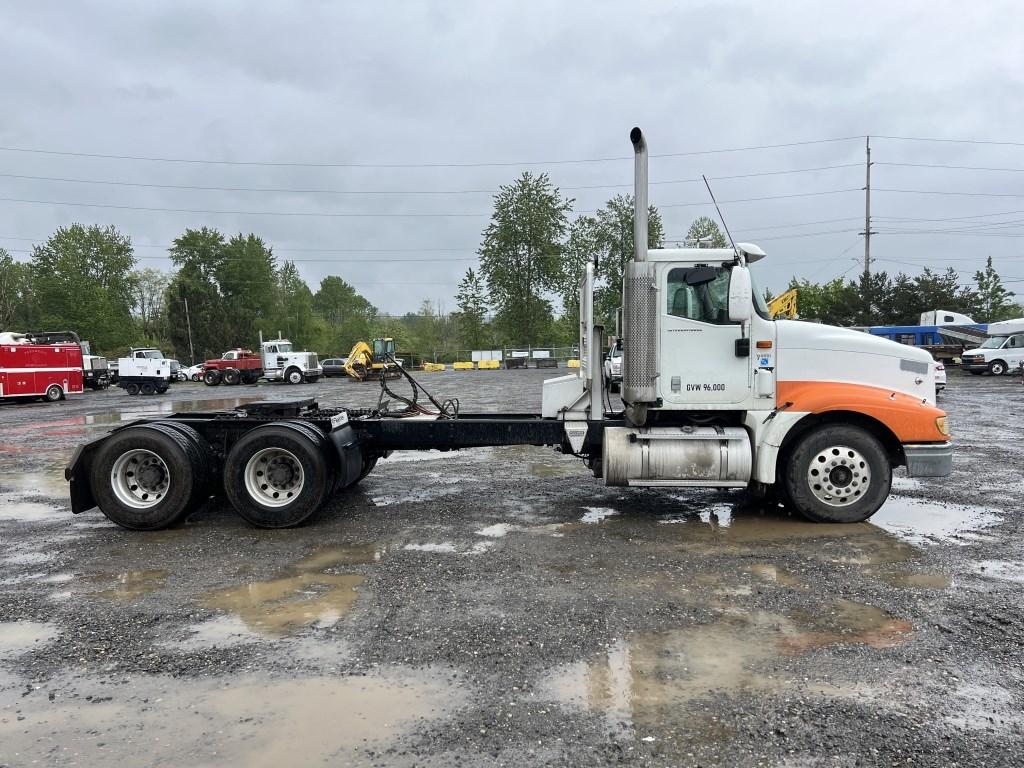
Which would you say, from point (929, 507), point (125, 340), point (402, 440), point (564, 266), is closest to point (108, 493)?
point (402, 440)

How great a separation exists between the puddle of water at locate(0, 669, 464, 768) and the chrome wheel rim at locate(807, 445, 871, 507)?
4.70 meters

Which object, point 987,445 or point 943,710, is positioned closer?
point 943,710

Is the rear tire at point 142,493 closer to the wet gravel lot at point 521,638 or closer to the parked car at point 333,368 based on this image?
the wet gravel lot at point 521,638

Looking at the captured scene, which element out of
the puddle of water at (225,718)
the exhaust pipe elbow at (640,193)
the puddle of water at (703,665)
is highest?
the exhaust pipe elbow at (640,193)

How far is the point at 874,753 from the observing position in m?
3.09

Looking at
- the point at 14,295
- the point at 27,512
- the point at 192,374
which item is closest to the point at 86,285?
the point at 14,295

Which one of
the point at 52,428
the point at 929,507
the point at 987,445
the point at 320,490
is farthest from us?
the point at 52,428

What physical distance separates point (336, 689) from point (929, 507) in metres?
7.04

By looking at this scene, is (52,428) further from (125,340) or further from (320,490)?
(125,340)

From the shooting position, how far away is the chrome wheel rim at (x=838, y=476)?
6805 millimetres

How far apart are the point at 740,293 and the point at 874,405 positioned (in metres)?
1.87

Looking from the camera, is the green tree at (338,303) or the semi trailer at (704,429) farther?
the green tree at (338,303)

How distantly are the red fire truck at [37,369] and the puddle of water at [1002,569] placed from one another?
3173 cm

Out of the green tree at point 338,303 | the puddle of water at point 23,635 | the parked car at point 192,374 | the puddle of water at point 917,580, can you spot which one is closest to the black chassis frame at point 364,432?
the puddle of water at point 23,635
